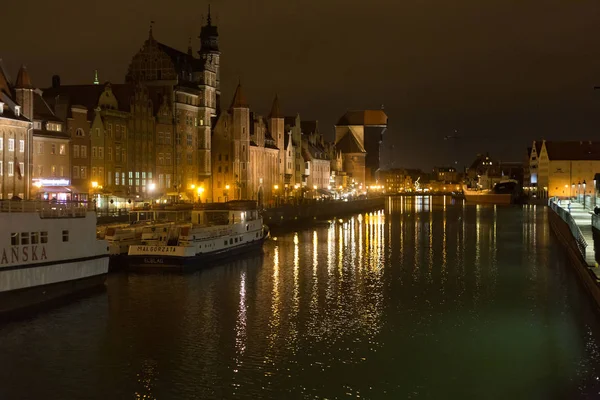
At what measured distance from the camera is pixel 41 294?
3841 centimetres

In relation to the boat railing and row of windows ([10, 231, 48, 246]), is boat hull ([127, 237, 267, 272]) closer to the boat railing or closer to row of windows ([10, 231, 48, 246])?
the boat railing

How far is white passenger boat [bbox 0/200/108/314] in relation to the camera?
3675cm

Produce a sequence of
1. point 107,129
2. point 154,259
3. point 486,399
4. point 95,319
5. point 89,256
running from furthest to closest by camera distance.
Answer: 1. point 107,129
2. point 154,259
3. point 89,256
4. point 95,319
5. point 486,399

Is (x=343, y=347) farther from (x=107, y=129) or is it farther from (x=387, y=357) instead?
(x=107, y=129)

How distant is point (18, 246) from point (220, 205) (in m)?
42.0

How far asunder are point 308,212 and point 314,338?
90787mm

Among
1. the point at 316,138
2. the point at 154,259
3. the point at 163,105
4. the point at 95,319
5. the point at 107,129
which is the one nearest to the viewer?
the point at 95,319

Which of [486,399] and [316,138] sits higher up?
[316,138]

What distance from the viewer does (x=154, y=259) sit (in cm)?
5303

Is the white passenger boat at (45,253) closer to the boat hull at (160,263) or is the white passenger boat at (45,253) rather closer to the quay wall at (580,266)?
the boat hull at (160,263)

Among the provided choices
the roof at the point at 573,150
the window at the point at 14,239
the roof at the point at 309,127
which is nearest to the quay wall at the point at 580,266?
the window at the point at 14,239

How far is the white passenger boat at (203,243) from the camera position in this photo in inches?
2090

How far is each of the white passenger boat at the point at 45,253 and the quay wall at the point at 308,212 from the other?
55532 mm

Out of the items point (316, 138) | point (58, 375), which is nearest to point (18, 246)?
point (58, 375)
